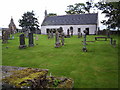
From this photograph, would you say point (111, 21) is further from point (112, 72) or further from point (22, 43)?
point (112, 72)

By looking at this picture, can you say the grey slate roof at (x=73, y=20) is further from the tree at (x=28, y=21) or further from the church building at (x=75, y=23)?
the tree at (x=28, y=21)

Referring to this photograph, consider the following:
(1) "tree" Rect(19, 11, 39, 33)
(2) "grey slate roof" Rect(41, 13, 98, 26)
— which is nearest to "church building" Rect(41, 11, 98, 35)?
(2) "grey slate roof" Rect(41, 13, 98, 26)

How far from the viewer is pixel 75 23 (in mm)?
36812

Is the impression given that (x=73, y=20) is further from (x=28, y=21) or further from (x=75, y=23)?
(x=28, y=21)

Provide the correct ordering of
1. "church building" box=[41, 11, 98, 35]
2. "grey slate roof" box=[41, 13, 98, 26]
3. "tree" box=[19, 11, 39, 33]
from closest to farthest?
"church building" box=[41, 11, 98, 35] → "grey slate roof" box=[41, 13, 98, 26] → "tree" box=[19, 11, 39, 33]

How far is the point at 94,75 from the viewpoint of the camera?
5684mm

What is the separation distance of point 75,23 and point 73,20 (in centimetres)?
169

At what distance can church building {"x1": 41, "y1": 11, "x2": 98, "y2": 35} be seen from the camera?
34.8m

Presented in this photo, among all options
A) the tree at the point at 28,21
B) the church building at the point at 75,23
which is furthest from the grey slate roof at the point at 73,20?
the tree at the point at 28,21

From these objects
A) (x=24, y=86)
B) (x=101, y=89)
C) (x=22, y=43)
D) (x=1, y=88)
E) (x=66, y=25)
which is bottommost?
(x=101, y=89)

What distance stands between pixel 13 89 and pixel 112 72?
508 cm

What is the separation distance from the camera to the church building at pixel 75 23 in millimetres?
34750

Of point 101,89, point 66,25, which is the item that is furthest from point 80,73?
point 66,25

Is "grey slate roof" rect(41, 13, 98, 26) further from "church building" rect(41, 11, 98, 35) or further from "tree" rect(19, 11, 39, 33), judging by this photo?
"tree" rect(19, 11, 39, 33)
